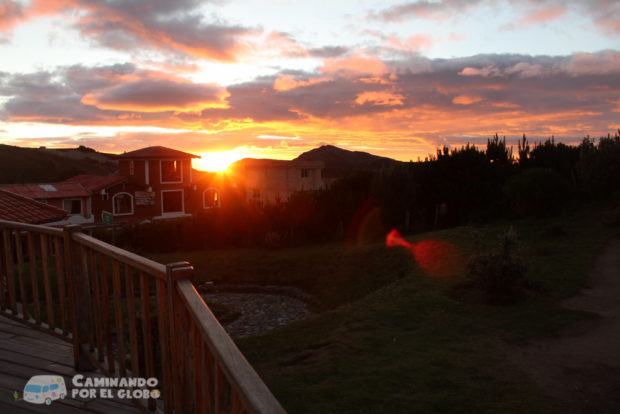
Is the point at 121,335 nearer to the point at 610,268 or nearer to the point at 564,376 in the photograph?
the point at 564,376

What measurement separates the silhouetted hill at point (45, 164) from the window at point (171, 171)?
28.0 metres

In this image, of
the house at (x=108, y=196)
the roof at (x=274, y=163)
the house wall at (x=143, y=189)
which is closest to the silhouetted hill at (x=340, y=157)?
the roof at (x=274, y=163)

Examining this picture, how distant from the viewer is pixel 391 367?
22.3ft

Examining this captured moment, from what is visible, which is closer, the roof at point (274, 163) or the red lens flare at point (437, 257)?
the red lens flare at point (437, 257)

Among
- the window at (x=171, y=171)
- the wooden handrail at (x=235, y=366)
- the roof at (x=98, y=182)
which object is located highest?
the window at (x=171, y=171)

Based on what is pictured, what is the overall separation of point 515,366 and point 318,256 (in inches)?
569

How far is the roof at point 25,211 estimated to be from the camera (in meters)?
9.28

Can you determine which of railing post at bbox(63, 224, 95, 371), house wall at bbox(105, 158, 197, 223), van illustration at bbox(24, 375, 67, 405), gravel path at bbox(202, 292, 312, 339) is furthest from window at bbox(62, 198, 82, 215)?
van illustration at bbox(24, 375, 67, 405)

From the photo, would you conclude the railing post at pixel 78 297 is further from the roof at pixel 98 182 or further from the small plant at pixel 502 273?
the roof at pixel 98 182

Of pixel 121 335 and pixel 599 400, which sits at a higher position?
pixel 121 335

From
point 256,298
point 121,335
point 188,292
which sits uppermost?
point 188,292

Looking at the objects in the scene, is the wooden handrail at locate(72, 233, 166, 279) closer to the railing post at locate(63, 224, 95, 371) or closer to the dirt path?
the railing post at locate(63, 224, 95, 371)

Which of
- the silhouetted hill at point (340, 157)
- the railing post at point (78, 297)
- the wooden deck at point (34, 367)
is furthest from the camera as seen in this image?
the silhouetted hill at point (340, 157)

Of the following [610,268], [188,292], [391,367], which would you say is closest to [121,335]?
[188,292]
